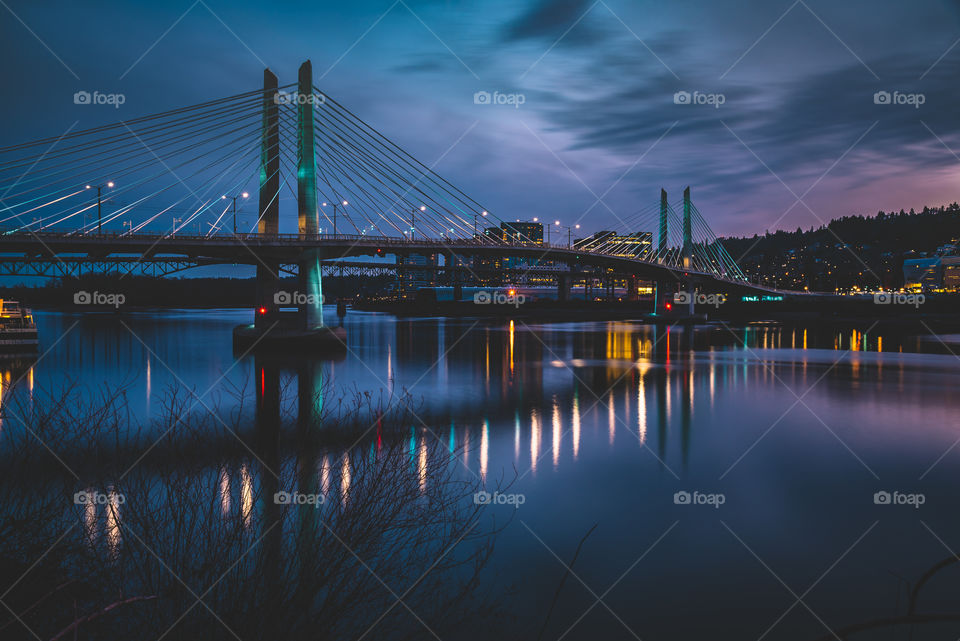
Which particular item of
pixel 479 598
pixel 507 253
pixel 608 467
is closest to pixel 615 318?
pixel 507 253

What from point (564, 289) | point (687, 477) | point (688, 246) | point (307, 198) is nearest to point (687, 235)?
point (688, 246)

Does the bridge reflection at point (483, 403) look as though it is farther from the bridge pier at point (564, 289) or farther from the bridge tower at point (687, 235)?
the bridge pier at point (564, 289)

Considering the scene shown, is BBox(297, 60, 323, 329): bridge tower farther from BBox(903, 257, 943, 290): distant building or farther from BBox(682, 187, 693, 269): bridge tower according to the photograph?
BBox(903, 257, 943, 290): distant building

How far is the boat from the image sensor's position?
120 ft

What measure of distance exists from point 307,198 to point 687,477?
29.0m

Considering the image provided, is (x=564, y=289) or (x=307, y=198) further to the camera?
(x=564, y=289)

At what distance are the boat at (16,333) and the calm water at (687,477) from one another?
582 centimetres

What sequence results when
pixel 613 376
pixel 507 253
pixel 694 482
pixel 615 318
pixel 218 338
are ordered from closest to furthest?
pixel 694 482 < pixel 613 376 < pixel 507 253 < pixel 218 338 < pixel 615 318

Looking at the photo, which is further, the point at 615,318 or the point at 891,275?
the point at 891,275

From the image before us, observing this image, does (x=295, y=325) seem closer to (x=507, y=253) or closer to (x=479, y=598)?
(x=507, y=253)

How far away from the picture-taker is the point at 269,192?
3781 centimetres

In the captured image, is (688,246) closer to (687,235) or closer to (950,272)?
(687,235)

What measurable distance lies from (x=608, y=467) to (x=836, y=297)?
100342mm

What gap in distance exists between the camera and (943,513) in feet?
33.2
